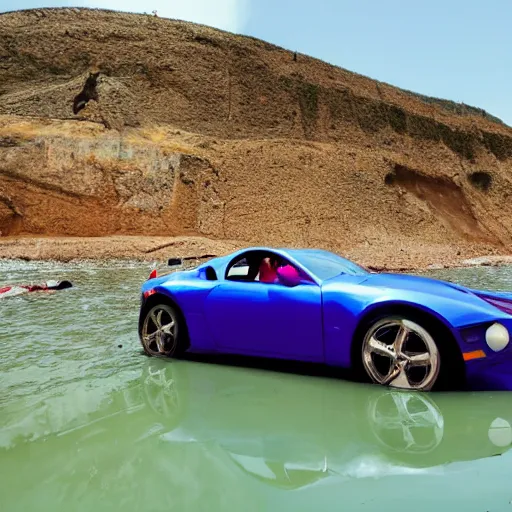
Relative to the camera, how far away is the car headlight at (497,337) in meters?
3.64

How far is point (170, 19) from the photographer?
36.8 m

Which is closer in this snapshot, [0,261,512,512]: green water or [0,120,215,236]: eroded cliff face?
[0,261,512,512]: green water

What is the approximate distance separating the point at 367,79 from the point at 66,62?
21.3m

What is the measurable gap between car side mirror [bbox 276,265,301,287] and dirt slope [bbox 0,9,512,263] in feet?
68.2

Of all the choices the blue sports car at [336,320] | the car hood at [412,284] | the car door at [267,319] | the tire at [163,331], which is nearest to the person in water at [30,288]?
the tire at [163,331]

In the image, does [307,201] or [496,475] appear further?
[307,201]

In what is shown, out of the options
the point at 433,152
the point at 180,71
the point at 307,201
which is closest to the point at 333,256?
the point at 307,201

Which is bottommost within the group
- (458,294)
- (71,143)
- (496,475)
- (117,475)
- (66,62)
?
(117,475)

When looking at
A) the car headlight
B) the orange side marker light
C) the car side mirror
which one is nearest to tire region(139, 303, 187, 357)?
the car side mirror

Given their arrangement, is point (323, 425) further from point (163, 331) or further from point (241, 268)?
point (241, 268)

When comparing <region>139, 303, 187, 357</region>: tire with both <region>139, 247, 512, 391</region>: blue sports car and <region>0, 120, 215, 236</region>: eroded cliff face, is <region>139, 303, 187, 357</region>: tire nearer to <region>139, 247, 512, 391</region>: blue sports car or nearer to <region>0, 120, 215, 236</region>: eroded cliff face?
<region>139, 247, 512, 391</region>: blue sports car

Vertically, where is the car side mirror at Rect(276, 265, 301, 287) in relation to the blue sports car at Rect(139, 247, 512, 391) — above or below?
above

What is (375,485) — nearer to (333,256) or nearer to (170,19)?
(333,256)

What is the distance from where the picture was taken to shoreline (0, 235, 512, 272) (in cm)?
2167
